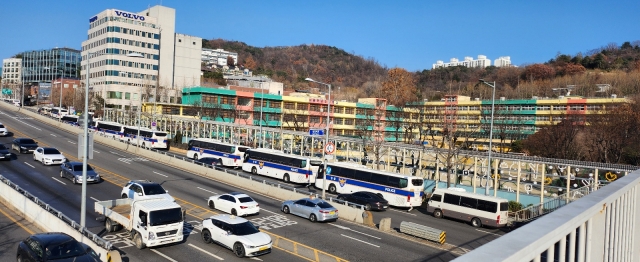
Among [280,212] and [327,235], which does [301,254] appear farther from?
[280,212]

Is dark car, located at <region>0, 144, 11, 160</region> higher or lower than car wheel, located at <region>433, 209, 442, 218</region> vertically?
higher

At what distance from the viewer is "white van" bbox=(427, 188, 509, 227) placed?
28297 mm

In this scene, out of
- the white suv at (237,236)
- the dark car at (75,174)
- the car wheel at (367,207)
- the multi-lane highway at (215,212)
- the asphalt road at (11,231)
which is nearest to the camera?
the asphalt road at (11,231)

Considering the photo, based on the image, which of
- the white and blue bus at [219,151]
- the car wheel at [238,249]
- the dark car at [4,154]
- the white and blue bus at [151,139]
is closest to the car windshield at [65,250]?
the car wheel at [238,249]

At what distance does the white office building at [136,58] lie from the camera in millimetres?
103750

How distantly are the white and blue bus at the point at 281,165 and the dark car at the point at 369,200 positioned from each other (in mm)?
8509

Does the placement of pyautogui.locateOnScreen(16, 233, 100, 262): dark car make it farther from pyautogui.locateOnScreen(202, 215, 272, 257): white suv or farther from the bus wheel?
A: the bus wheel

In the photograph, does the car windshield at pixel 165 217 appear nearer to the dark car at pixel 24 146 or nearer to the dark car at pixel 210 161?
the dark car at pixel 210 161

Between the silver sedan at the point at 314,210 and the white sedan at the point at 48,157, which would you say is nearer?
the silver sedan at the point at 314,210

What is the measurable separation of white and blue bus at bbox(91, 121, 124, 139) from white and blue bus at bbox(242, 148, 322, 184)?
2547 cm

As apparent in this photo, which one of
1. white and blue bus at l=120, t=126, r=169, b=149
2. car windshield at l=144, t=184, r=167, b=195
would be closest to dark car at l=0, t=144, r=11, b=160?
white and blue bus at l=120, t=126, r=169, b=149

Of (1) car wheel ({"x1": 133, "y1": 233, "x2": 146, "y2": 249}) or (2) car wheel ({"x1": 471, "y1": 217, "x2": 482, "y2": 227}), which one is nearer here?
(1) car wheel ({"x1": 133, "y1": 233, "x2": 146, "y2": 249})

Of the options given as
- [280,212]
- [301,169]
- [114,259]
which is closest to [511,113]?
[301,169]

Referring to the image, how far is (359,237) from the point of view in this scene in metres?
23.2
